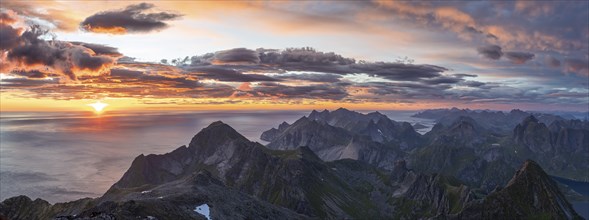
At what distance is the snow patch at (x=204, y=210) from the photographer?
172m

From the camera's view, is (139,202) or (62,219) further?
(139,202)

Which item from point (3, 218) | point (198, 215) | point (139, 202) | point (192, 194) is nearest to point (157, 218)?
point (139, 202)

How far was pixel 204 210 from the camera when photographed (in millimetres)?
177375

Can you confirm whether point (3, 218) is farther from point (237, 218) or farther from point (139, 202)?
point (237, 218)

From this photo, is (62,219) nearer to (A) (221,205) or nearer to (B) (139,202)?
(B) (139,202)

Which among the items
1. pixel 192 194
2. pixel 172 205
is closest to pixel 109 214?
pixel 172 205

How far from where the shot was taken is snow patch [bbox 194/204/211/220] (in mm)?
172075

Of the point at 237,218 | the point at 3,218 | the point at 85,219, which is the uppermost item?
the point at 3,218

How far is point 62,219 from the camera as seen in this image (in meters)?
105

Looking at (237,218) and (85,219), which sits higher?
(85,219)

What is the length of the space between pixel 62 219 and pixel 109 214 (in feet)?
79.4

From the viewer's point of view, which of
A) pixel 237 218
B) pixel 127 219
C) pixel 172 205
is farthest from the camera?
pixel 237 218

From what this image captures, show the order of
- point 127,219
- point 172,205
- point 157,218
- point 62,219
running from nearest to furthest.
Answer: point 62,219 → point 127,219 → point 157,218 → point 172,205

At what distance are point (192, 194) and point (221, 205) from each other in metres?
15.4
